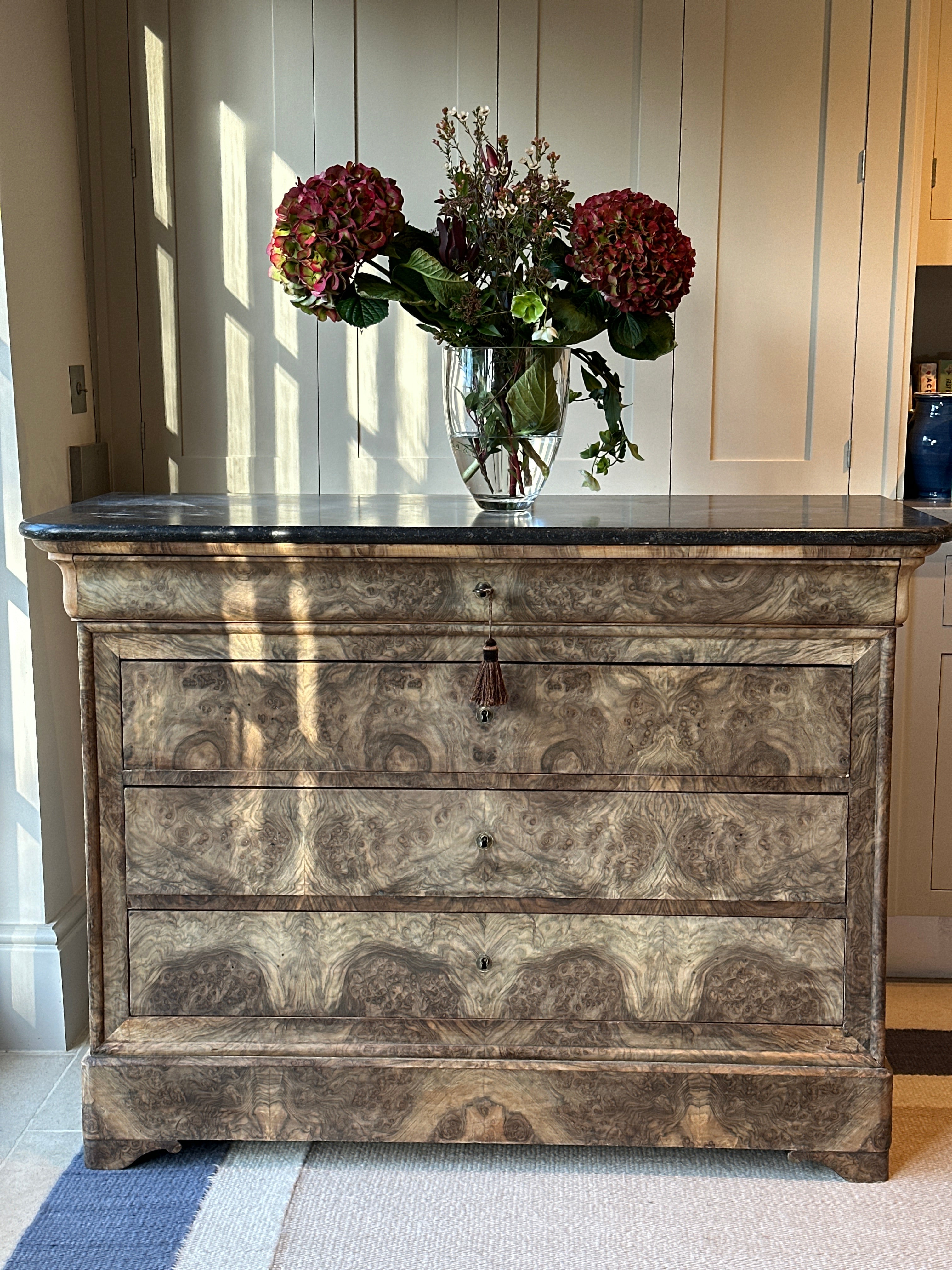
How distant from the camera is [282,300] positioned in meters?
2.62

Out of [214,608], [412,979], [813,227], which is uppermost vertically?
[813,227]

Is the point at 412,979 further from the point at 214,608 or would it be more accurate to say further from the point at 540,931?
the point at 214,608

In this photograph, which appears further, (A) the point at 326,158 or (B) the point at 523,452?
(A) the point at 326,158

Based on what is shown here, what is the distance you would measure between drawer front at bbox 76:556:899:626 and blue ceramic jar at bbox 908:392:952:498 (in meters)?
0.91

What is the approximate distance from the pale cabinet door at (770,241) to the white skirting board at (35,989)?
1.63 meters

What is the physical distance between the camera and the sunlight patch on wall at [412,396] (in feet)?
8.63

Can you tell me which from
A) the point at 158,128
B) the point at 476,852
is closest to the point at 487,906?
the point at 476,852

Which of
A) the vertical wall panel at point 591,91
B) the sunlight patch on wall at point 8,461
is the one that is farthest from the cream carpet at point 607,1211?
the vertical wall panel at point 591,91

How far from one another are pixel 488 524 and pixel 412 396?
0.82m

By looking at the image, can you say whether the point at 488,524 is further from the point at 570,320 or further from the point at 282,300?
the point at 282,300

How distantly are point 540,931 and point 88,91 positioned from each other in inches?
77.2

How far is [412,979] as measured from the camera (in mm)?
2008

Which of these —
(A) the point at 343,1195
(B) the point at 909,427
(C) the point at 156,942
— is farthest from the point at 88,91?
(A) the point at 343,1195

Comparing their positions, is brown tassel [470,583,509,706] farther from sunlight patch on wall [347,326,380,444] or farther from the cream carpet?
sunlight patch on wall [347,326,380,444]
